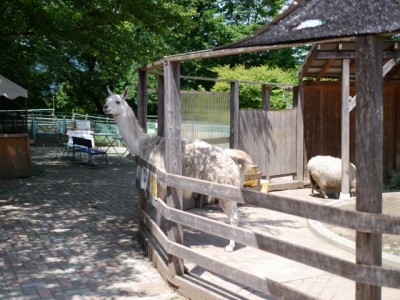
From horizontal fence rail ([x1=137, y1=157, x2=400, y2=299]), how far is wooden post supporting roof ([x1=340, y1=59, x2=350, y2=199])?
18.5ft

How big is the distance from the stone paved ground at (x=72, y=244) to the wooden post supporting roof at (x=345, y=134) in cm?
419

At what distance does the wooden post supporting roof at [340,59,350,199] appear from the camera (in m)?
10.2

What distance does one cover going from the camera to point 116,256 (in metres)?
6.79

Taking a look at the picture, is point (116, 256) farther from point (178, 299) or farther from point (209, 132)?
point (209, 132)

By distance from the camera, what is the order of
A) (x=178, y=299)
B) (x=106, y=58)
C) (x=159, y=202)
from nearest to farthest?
(x=178, y=299), (x=159, y=202), (x=106, y=58)

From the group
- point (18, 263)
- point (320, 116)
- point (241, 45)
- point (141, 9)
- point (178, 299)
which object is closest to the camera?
point (241, 45)

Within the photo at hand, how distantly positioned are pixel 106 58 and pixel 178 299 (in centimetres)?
1011

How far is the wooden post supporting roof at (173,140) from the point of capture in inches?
219

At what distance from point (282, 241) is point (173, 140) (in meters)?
2.06

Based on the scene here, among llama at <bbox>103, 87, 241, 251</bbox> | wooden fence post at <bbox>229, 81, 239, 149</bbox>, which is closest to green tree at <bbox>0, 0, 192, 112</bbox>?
wooden fence post at <bbox>229, 81, 239, 149</bbox>

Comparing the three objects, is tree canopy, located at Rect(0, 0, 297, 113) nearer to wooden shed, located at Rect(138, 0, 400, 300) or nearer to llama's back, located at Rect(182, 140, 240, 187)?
llama's back, located at Rect(182, 140, 240, 187)

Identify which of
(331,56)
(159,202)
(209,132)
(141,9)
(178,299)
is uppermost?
(141,9)

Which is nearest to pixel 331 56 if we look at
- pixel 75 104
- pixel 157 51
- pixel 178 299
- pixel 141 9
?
pixel 141 9

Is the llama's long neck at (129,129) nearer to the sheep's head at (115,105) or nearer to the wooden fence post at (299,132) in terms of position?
the sheep's head at (115,105)
